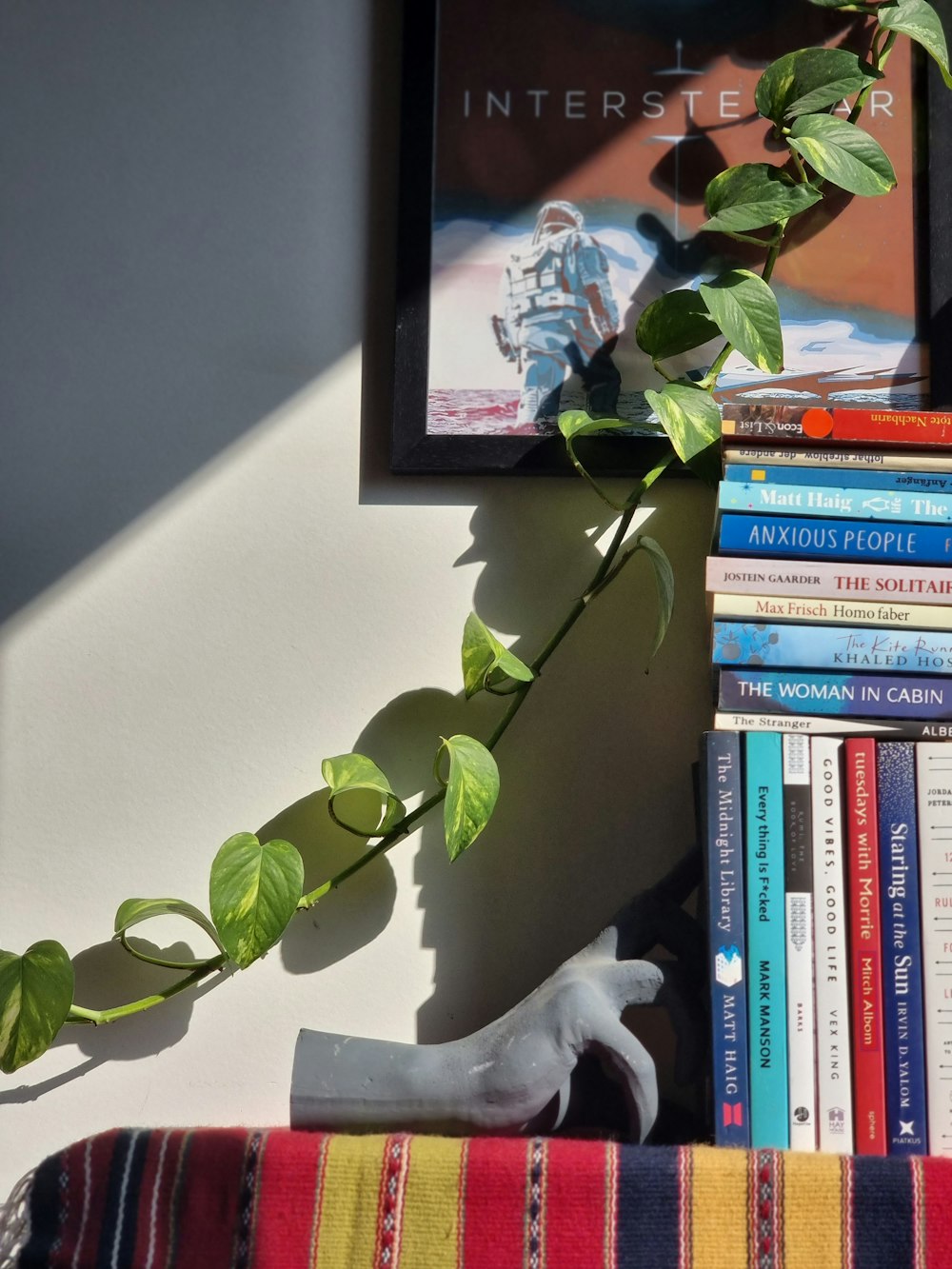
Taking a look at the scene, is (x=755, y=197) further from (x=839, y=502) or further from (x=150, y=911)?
(x=150, y=911)

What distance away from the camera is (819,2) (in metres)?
1.01

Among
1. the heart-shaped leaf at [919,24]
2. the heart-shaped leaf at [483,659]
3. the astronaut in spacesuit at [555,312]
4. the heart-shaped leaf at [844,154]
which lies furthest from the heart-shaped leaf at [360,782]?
the heart-shaped leaf at [919,24]

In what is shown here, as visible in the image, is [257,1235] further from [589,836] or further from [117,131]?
[117,131]

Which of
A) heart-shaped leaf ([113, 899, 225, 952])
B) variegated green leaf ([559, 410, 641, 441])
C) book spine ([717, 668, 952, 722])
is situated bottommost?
heart-shaped leaf ([113, 899, 225, 952])

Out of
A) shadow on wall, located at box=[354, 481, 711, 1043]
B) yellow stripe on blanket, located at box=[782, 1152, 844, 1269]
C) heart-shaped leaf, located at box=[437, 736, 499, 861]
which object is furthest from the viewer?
shadow on wall, located at box=[354, 481, 711, 1043]

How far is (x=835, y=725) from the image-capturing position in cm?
86

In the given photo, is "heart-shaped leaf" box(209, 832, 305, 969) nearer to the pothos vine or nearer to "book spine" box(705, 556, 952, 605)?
the pothos vine

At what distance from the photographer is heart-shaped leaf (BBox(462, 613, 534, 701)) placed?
0.94 m

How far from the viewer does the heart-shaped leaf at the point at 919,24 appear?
0.96 meters

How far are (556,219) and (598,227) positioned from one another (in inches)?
1.6

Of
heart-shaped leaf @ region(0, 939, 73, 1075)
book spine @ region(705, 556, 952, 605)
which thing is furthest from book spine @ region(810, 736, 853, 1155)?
heart-shaped leaf @ region(0, 939, 73, 1075)

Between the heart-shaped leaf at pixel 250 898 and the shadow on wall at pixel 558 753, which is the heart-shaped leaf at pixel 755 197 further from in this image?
the heart-shaped leaf at pixel 250 898

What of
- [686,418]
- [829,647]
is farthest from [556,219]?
[829,647]

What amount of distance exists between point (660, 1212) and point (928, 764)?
380 mm
